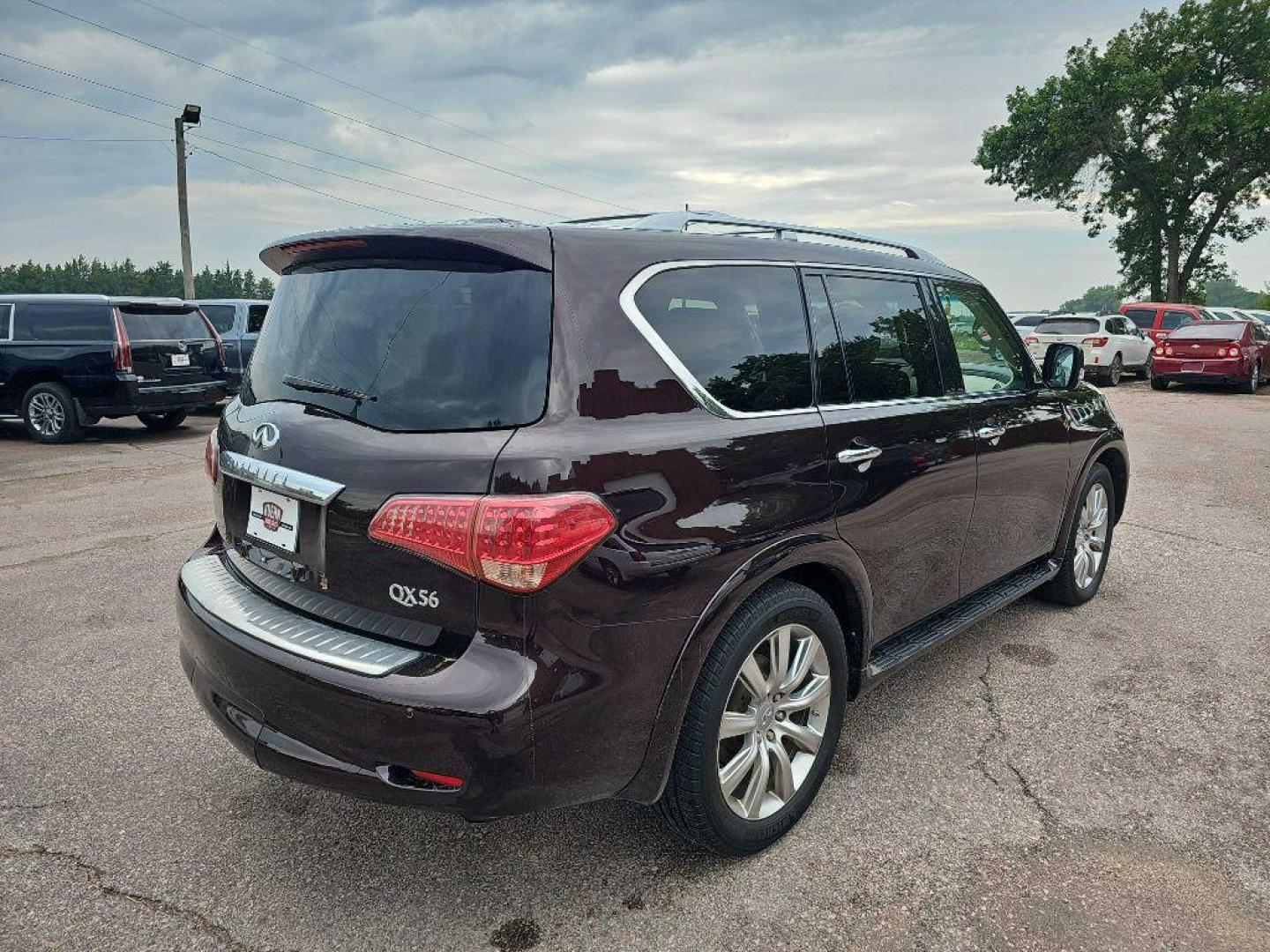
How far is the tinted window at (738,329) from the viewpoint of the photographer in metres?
2.35

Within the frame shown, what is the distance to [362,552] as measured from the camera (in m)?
2.11

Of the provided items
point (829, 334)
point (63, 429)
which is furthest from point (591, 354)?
point (63, 429)

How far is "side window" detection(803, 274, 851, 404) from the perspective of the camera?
2.77 metres

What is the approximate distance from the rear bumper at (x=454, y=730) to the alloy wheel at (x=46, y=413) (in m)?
10.8

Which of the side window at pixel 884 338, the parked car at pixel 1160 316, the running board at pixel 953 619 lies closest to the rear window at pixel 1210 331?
the parked car at pixel 1160 316

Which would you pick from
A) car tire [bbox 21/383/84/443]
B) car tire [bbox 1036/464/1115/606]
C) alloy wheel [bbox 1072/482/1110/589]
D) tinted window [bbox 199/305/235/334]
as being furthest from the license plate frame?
tinted window [bbox 199/305/235/334]

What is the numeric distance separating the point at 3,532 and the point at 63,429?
5.53 m

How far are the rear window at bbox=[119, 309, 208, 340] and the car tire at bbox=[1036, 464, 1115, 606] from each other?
10662mm

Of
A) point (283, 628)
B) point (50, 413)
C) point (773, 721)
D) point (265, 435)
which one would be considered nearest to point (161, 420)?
point (50, 413)

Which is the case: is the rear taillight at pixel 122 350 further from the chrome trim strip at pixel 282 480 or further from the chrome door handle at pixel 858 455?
the chrome door handle at pixel 858 455

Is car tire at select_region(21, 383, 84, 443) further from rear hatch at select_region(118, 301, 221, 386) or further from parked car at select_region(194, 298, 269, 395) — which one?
parked car at select_region(194, 298, 269, 395)

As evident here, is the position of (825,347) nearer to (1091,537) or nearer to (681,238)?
(681,238)

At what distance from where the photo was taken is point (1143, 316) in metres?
22.2

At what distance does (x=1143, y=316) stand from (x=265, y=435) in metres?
24.5
